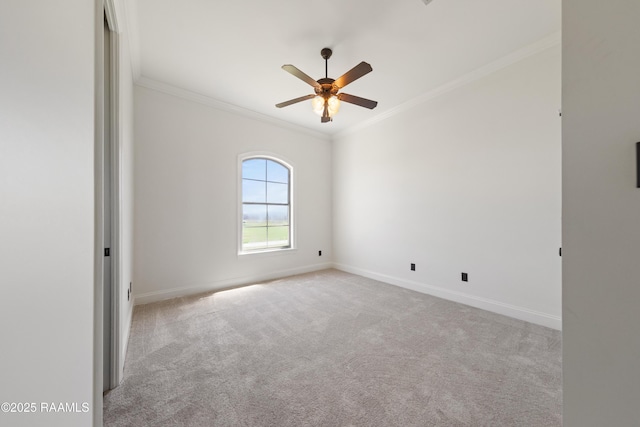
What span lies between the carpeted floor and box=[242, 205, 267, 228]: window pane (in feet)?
4.94

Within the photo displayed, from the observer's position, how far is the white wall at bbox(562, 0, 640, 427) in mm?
660

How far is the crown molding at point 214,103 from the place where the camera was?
311 cm

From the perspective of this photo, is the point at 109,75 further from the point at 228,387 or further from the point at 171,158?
the point at 228,387

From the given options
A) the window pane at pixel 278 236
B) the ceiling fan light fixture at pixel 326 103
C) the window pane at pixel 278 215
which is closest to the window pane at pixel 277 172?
the window pane at pixel 278 215

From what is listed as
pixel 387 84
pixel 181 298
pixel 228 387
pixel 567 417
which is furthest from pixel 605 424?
pixel 181 298

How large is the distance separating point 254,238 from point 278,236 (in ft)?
1.60

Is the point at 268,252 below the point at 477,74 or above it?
below

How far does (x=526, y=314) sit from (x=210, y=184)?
4.33 meters

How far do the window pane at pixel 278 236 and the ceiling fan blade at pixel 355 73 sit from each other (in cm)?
285

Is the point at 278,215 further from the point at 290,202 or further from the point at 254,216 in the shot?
the point at 254,216

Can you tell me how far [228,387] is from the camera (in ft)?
5.30

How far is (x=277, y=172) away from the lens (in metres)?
4.51

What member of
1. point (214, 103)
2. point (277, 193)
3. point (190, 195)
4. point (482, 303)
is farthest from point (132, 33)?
point (482, 303)

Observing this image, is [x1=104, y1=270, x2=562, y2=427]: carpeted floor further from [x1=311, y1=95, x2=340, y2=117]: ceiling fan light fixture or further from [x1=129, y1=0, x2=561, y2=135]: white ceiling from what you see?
[x1=129, y1=0, x2=561, y2=135]: white ceiling
